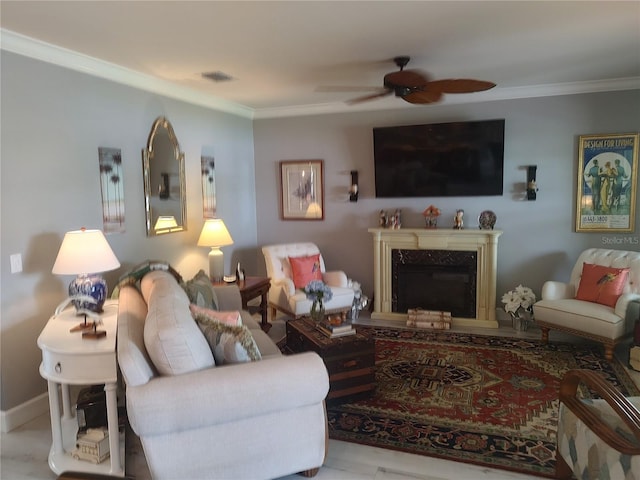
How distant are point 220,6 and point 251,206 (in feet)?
12.2

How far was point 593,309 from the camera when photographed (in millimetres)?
4090

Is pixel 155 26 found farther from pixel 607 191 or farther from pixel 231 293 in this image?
pixel 607 191

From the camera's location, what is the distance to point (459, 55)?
366 centimetres

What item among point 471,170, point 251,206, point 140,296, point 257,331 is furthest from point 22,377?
point 471,170

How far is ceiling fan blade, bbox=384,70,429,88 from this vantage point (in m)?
3.30

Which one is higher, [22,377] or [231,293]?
[231,293]

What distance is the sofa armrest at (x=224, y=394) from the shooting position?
6.56 feet

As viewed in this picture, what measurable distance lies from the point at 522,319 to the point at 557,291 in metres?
0.50

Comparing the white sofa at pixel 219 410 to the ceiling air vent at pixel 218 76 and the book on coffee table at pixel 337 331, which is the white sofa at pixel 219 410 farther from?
the ceiling air vent at pixel 218 76

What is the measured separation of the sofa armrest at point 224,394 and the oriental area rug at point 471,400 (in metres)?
0.83

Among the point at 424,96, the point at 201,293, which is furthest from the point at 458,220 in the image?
the point at 201,293

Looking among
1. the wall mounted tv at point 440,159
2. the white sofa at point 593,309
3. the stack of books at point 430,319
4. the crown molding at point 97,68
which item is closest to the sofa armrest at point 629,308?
the white sofa at point 593,309

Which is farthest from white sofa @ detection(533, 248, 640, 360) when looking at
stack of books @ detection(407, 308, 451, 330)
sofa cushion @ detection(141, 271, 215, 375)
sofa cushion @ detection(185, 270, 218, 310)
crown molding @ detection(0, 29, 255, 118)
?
crown molding @ detection(0, 29, 255, 118)

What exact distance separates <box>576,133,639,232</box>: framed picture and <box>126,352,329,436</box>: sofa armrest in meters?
4.02
